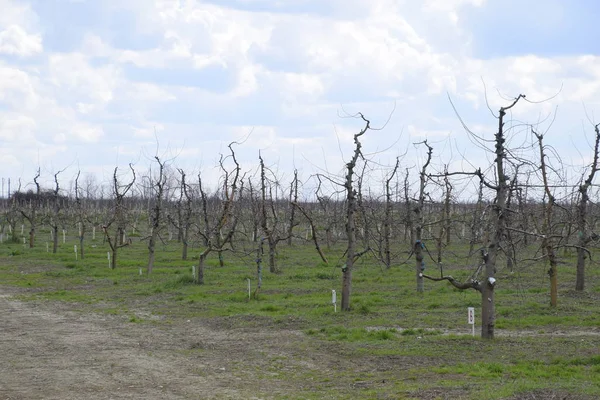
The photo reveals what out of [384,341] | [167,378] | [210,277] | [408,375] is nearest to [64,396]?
[167,378]

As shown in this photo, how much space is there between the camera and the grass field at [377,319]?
34.1 feet

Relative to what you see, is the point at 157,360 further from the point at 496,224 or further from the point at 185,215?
the point at 185,215

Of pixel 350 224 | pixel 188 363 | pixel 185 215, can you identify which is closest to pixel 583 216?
pixel 350 224

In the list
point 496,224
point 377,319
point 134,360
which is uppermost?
point 496,224

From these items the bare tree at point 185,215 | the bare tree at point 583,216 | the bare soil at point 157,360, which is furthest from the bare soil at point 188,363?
the bare tree at point 185,215

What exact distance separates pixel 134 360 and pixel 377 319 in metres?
6.26

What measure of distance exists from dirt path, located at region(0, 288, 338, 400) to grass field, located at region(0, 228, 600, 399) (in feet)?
1.31

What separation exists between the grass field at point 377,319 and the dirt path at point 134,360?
15.7 inches

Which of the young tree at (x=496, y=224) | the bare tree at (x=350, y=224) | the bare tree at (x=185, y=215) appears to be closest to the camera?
the young tree at (x=496, y=224)

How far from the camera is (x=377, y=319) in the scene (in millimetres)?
16594

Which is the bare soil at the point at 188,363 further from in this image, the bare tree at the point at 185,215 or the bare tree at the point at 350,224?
the bare tree at the point at 185,215

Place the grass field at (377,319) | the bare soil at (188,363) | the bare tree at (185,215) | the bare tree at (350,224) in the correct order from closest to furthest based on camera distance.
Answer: the bare soil at (188,363) → the grass field at (377,319) → the bare tree at (350,224) → the bare tree at (185,215)

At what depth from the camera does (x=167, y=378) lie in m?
11.3

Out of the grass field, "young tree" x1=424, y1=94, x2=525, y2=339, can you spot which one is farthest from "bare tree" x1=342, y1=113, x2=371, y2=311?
"young tree" x1=424, y1=94, x2=525, y2=339
